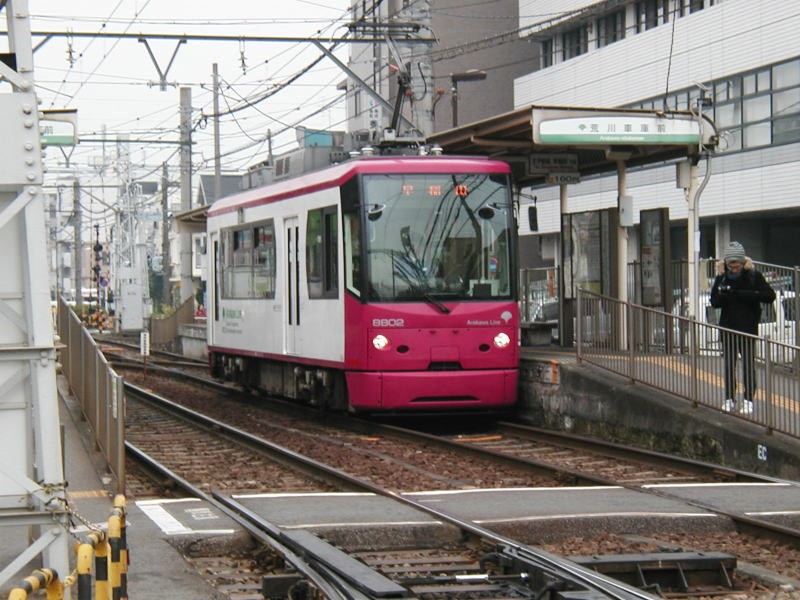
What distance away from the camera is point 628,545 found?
28.2 ft

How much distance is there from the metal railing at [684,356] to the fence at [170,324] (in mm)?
26137

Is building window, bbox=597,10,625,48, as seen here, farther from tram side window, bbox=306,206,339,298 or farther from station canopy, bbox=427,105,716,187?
tram side window, bbox=306,206,339,298

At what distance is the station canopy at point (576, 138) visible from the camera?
1652 centimetres

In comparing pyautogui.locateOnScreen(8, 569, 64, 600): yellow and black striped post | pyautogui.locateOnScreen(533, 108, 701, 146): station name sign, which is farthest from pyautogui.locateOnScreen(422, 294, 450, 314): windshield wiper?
pyautogui.locateOnScreen(8, 569, 64, 600): yellow and black striped post

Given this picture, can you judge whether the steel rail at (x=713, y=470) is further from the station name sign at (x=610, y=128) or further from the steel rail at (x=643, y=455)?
the station name sign at (x=610, y=128)

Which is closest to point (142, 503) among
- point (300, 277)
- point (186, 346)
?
point (300, 277)

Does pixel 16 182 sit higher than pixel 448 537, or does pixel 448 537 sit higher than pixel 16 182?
pixel 16 182

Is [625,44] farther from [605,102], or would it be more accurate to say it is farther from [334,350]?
[334,350]

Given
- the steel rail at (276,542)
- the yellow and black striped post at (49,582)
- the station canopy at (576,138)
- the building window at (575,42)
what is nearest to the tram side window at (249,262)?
the station canopy at (576,138)

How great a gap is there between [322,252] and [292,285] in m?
1.35

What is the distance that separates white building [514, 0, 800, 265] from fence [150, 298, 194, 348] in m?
15.0

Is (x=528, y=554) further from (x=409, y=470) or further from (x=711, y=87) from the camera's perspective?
(x=711, y=87)

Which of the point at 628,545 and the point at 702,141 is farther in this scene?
the point at 702,141

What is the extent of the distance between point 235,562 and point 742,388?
22.0 ft
